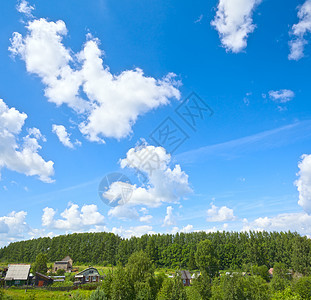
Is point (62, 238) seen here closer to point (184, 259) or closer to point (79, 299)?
point (184, 259)

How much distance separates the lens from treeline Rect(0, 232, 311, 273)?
351 feet

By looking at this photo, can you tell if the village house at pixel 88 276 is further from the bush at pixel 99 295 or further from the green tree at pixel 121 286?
the bush at pixel 99 295

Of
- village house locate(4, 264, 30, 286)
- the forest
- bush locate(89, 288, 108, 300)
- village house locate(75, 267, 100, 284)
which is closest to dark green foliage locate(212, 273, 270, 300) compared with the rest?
the forest

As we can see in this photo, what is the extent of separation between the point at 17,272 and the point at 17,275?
96 cm

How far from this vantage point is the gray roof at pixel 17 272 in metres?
68.2

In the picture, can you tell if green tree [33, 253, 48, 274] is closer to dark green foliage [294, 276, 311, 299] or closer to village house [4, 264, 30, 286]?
village house [4, 264, 30, 286]

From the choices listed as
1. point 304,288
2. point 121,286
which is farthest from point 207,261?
point 121,286

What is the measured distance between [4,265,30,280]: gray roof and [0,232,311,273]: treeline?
58082 mm

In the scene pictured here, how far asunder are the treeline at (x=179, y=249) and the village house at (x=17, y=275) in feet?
191

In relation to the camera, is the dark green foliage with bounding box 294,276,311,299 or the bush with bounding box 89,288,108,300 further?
→ the dark green foliage with bounding box 294,276,311,299

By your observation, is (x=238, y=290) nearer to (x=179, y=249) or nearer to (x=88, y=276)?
(x=88, y=276)

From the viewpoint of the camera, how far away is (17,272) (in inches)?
2739

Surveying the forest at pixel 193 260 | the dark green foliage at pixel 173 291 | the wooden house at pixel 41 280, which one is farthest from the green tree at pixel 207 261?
the dark green foliage at pixel 173 291

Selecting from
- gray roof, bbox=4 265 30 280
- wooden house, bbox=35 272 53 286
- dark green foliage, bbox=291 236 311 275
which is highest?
dark green foliage, bbox=291 236 311 275
